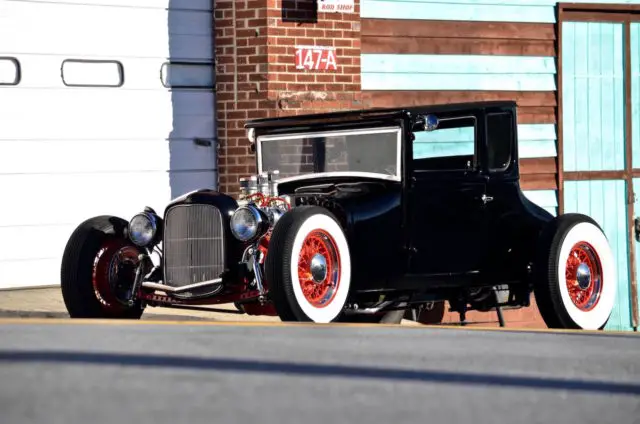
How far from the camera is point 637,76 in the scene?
15859 millimetres

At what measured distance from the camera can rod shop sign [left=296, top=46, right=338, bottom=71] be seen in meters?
13.3

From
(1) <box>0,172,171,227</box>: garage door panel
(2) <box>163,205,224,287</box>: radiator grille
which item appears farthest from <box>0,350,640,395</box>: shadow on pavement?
(1) <box>0,172,171,227</box>: garage door panel

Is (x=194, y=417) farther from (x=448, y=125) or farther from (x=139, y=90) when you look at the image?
(x=139, y=90)

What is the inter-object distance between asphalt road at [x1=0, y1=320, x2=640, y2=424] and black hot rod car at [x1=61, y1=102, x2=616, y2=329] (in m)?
0.85

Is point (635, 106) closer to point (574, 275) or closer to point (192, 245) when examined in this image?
point (574, 275)

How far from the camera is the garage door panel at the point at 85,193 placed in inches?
488

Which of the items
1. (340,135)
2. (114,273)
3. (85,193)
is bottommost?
(114,273)

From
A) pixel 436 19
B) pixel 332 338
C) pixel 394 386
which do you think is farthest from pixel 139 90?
pixel 394 386

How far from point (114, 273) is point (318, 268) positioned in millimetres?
1592

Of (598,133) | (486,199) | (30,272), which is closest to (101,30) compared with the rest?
(30,272)

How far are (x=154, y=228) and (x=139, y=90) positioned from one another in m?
3.69

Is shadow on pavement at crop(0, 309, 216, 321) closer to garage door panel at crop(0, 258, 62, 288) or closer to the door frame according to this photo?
garage door panel at crop(0, 258, 62, 288)

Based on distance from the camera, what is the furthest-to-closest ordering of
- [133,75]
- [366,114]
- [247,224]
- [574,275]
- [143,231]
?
1. [133,75]
2. [574,275]
3. [366,114]
4. [143,231]
5. [247,224]

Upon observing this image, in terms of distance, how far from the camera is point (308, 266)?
28.7 ft
